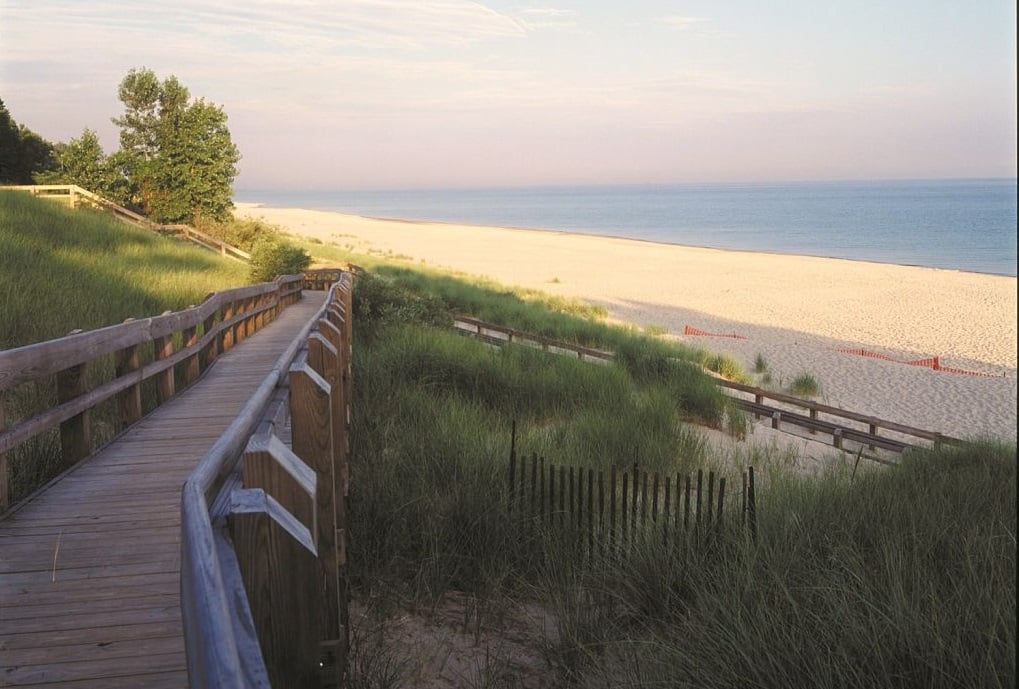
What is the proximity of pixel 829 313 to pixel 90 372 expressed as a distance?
3297 centimetres

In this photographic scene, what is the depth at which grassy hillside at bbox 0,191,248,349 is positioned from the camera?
10516mm

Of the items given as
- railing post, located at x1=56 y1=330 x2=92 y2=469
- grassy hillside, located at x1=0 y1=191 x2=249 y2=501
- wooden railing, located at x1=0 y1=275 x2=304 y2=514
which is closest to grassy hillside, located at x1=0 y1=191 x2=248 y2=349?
grassy hillside, located at x1=0 y1=191 x2=249 y2=501

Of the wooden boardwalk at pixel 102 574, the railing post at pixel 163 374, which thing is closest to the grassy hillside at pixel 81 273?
the railing post at pixel 163 374

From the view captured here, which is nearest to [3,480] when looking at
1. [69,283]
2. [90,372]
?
[90,372]

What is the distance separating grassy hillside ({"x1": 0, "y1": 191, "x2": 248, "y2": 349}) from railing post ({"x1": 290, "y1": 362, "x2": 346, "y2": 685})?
7.55 metres

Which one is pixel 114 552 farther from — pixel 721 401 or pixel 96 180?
pixel 96 180

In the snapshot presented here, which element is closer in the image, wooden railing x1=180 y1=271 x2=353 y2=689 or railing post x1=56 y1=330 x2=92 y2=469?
wooden railing x1=180 y1=271 x2=353 y2=689

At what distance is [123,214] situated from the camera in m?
36.1

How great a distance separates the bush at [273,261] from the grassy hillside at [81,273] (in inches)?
72.1

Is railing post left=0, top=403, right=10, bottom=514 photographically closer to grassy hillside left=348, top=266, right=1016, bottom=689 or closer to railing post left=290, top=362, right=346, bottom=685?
grassy hillside left=348, top=266, right=1016, bottom=689

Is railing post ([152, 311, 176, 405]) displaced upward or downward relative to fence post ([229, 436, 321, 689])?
downward

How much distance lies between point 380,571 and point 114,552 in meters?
1.68

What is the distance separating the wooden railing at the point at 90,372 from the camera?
189 inches

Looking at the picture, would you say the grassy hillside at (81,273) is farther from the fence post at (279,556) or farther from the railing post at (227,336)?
the fence post at (279,556)
